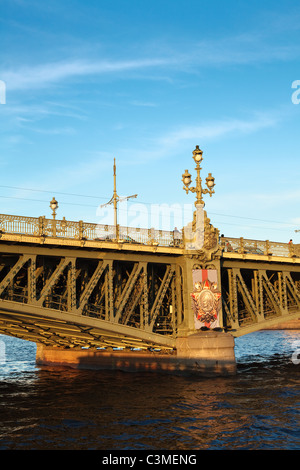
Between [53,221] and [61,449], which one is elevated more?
[53,221]

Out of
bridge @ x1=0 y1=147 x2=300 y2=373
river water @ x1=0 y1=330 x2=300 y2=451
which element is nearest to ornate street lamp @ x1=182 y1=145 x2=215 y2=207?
bridge @ x1=0 y1=147 x2=300 y2=373

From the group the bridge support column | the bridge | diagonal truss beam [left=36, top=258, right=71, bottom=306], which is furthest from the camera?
the bridge support column

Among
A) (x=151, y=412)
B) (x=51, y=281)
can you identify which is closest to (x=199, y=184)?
(x=51, y=281)

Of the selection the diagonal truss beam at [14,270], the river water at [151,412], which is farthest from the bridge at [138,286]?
the river water at [151,412]

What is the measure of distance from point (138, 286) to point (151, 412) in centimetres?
1136

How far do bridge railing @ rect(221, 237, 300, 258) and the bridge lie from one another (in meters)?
0.08

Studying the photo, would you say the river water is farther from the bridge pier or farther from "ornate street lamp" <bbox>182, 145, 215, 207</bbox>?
"ornate street lamp" <bbox>182, 145, 215, 207</bbox>

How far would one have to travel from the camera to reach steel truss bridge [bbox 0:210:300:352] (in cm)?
2739

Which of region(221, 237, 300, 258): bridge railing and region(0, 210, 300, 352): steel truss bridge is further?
region(221, 237, 300, 258): bridge railing

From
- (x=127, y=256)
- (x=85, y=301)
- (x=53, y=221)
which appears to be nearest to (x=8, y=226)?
(x=53, y=221)

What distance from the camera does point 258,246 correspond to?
1510 inches

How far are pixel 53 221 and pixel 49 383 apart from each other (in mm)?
12088

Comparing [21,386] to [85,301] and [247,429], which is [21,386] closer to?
[85,301]
